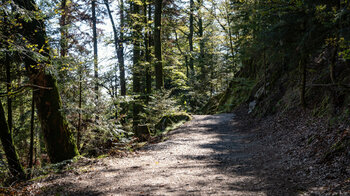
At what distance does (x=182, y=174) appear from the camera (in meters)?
5.46

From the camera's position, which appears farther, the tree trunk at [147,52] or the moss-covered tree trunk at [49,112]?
the tree trunk at [147,52]

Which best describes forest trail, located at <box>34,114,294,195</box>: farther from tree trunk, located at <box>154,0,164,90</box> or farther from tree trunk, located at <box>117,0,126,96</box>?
tree trunk, located at <box>117,0,126,96</box>

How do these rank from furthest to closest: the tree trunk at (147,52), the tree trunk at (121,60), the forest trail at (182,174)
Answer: the tree trunk at (121,60), the tree trunk at (147,52), the forest trail at (182,174)

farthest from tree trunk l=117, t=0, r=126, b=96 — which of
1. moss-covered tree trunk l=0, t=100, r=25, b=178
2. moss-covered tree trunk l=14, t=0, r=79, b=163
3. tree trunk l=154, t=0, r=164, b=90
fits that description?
moss-covered tree trunk l=0, t=100, r=25, b=178

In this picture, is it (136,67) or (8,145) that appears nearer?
(8,145)

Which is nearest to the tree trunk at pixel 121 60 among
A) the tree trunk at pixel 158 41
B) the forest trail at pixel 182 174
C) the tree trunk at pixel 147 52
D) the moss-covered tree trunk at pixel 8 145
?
the tree trunk at pixel 147 52

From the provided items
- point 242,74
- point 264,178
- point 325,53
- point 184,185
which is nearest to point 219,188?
point 184,185

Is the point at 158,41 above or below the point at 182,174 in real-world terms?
above

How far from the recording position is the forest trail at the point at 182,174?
4.45 metres

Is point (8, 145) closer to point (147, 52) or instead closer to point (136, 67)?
point (136, 67)

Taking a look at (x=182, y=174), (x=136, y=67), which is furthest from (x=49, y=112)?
(x=136, y=67)

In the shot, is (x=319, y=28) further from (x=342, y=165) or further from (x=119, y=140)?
(x=119, y=140)

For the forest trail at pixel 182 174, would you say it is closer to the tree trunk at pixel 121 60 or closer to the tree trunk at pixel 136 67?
the tree trunk at pixel 136 67

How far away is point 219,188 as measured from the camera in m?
4.46
